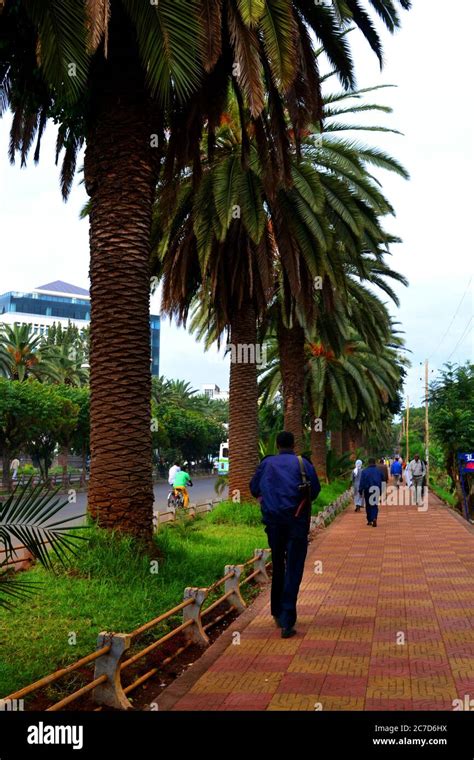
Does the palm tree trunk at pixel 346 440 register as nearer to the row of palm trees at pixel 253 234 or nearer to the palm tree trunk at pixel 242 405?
the row of palm trees at pixel 253 234

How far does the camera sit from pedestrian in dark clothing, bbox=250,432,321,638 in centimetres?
686

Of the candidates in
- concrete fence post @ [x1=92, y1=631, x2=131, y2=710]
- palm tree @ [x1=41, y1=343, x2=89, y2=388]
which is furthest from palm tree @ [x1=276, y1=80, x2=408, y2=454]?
palm tree @ [x1=41, y1=343, x2=89, y2=388]

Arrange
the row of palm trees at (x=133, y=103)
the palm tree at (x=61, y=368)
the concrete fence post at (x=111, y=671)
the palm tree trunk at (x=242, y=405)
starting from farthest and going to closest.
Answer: the palm tree at (x=61, y=368)
the palm tree trunk at (x=242, y=405)
the row of palm trees at (x=133, y=103)
the concrete fence post at (x=111, y=671)

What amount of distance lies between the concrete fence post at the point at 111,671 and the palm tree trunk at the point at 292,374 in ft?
56.1

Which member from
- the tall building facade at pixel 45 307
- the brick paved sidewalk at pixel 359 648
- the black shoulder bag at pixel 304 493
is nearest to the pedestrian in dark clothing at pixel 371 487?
the brick paved sidewalk at pixel 359 648

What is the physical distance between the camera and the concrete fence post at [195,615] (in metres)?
6.91

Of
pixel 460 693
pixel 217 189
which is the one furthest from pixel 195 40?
pixel 460 693

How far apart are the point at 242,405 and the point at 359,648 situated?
10717 mm

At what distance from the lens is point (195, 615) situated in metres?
6.93

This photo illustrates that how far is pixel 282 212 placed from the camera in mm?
15531

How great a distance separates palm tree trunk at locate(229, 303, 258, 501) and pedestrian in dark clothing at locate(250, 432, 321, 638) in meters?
9.88

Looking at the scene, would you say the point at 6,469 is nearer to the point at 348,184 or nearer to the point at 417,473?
the point at 417,473
